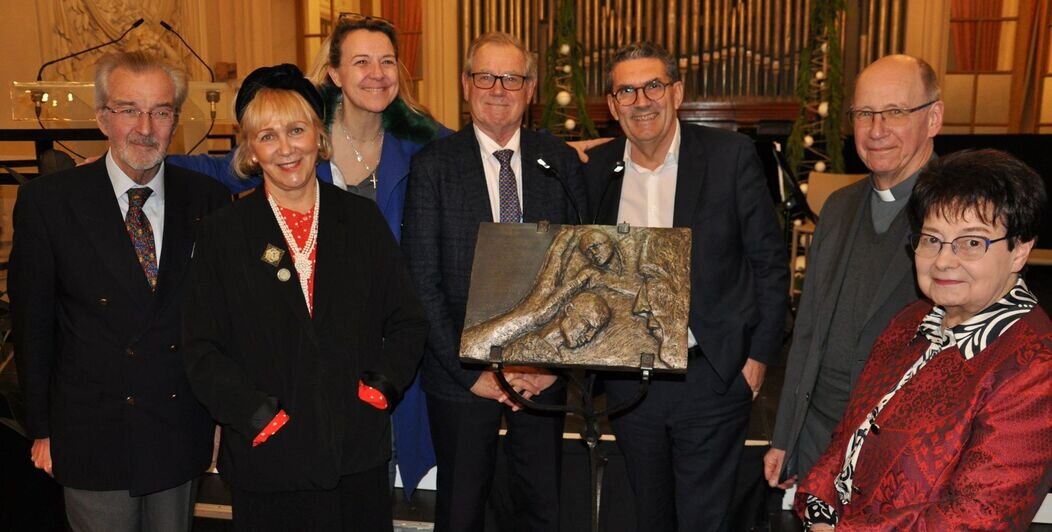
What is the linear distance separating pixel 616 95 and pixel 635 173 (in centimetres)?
23

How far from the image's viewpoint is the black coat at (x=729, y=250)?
7.42 ft

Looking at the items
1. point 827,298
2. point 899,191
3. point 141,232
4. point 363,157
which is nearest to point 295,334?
point 141,232

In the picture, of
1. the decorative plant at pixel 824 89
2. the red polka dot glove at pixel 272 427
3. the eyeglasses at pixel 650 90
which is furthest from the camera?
the decorative plant at pixel 824 89

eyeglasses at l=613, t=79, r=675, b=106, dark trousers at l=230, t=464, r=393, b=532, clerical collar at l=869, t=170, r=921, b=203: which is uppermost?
eyeglasses at l=613, t=79, r=675, b=106

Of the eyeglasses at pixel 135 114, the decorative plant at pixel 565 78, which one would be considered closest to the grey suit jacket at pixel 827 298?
the eyeglasses at pixel 135 114

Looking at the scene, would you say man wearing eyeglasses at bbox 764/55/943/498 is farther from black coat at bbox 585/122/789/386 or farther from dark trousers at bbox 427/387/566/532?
dark trousers at bbox 427/387/566/532

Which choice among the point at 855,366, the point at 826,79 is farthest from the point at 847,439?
the point at 826,79

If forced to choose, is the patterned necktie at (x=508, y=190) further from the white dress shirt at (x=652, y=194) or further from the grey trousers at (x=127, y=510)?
the grey trousers at (x=127, y=510)

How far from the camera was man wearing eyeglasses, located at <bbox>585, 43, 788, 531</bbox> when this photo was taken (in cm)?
225

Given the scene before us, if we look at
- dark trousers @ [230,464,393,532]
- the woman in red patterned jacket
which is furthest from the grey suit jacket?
dark trousers @ [230,464,393,532]

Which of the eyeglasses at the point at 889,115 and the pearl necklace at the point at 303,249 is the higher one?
the eyeglasses at the point at 889,115

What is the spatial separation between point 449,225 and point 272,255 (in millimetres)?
554

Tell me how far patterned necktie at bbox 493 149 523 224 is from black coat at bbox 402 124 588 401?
0.03 metres

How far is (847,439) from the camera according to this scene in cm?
165
